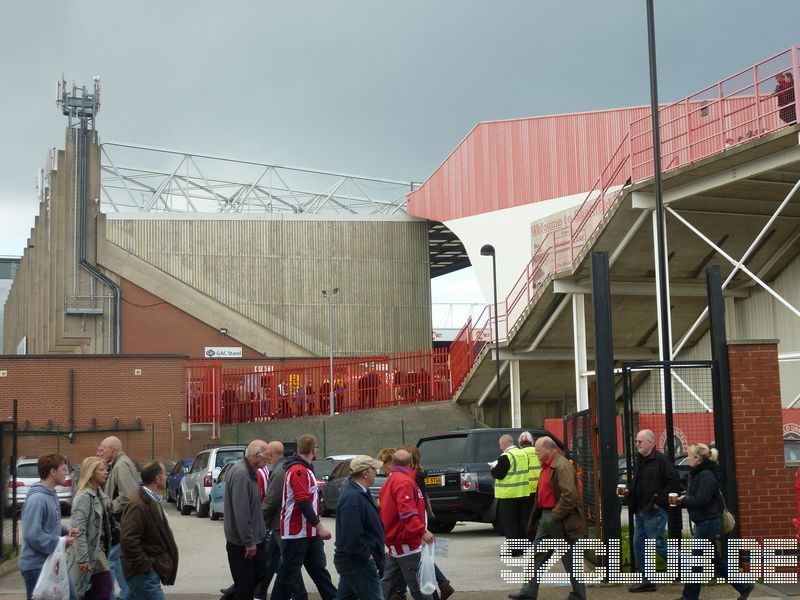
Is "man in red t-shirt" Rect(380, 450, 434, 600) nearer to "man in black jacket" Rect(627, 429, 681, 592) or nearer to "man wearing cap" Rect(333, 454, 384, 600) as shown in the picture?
"man wearing cap" Rect(333, 454, 384, 600)

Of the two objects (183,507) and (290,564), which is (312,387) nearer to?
(183,507)

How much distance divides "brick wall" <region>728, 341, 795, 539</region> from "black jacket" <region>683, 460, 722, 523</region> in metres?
1.58

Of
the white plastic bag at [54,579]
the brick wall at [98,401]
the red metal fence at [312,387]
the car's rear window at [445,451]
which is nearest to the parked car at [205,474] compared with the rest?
the car's rear window at [445,451]

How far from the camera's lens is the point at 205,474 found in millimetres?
22328

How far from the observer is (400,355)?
3638 cm

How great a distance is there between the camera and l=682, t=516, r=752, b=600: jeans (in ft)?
31.0

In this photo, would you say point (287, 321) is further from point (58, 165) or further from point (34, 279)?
point (34, 279)

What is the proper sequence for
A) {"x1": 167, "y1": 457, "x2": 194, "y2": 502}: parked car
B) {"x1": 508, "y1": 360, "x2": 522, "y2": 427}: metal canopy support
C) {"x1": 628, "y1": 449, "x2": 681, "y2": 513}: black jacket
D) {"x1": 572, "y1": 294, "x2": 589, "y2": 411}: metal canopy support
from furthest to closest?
1. {"x1": 508, "y1": 360, "x2": 522, "y2": 427}: metal canopy support
2. {"x1": 167, "y1": 457, "x2": 194, "y2": 502}: parked car
3. {"x1": 572, "y1": 294, "x2": 589, "y2": 411}: metal canopy support
4. {"x1": 628, "y1": 449, "x2": 681, "y2": 513}: black jacket

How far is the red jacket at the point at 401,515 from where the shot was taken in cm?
918

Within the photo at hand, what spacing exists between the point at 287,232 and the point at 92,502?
39821mm

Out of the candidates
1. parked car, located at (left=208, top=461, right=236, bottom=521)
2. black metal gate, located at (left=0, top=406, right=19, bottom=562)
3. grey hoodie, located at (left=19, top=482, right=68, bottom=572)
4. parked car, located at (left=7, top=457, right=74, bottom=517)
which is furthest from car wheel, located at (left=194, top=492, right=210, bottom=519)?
grey hoodie, located at (left=19, top=482, right=68, bottom=572)

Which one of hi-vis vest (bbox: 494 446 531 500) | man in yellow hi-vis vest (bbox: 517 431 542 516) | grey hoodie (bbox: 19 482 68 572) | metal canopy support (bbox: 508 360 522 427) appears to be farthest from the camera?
metal canopy support (bbox: 508 360 522 427)

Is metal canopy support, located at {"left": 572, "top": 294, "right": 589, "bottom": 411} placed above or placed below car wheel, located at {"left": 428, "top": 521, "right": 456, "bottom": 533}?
above

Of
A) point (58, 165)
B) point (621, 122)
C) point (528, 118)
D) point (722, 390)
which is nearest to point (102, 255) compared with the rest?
point (58, 165)
